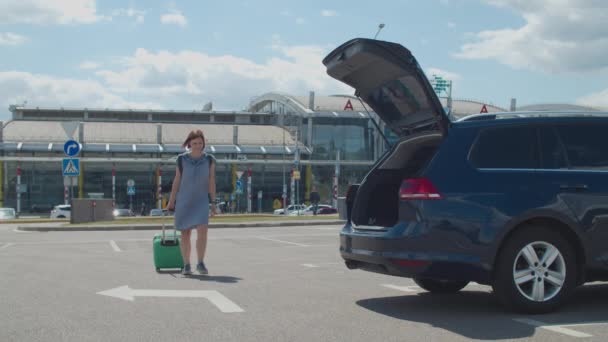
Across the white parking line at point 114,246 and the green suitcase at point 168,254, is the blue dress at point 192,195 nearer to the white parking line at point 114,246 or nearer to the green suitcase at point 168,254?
the green suitcase at point 168,254

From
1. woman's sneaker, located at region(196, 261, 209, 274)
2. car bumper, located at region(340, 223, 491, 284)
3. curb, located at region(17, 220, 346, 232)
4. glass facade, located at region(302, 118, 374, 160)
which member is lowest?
curb, located at region(17, 220, 346, 232)

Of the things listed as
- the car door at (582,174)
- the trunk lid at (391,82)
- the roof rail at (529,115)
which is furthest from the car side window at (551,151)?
the trunk lid at (391,82)

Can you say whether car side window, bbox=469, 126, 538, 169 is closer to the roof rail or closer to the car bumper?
the roof rail

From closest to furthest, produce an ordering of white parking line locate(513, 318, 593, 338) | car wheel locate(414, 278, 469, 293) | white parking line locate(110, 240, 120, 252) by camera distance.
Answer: white parking line locate(513, 318, 593, 338), car wheel locate(414, 278, 469, 293), white parking line locate(110, 240, 120, 252)

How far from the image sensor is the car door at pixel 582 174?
664 cm

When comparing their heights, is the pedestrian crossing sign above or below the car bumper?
above

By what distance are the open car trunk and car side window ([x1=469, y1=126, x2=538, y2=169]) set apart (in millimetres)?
601

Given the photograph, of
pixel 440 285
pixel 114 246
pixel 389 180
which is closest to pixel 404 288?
pixel 440 285

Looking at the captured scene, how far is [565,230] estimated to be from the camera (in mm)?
6703

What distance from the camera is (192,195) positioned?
30.4ft

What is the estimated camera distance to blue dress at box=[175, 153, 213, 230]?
921cm

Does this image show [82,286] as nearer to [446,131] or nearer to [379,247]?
[379,247]

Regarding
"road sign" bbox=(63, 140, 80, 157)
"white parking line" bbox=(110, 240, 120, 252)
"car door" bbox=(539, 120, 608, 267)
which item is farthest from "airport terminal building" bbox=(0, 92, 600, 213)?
"car door" bbox=(539, 120, 608, 267)

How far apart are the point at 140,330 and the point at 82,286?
2.75 meters
